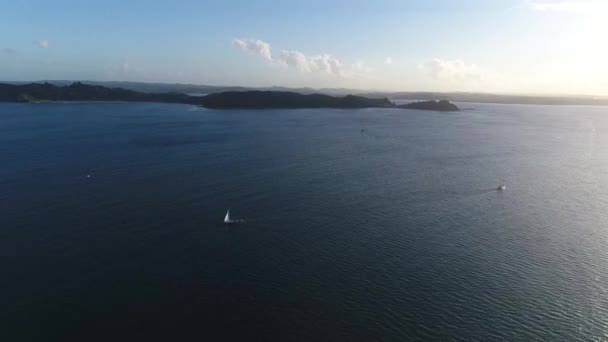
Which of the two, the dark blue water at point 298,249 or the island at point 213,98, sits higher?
the island at point 213,98

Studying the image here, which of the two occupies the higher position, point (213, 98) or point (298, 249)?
point (213, 98)

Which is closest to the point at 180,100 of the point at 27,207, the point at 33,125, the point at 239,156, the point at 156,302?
the point at 33,125

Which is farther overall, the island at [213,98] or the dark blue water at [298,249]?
the island at [213,98]

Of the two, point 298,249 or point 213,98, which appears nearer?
point 298,249

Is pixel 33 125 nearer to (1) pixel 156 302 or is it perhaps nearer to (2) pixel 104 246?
(2) pixel 104 246

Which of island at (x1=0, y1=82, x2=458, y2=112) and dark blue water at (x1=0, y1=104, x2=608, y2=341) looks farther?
island at (x1=0, y1=82, x2=458, y2=112)
